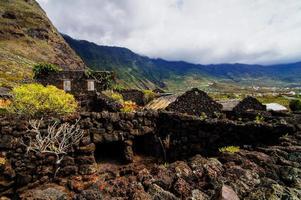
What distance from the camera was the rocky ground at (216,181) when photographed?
A: 5.86 metres

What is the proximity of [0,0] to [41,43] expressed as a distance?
55.7m

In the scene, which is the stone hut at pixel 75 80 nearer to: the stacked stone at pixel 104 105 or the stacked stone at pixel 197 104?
the stacked stone at pixel 104 105

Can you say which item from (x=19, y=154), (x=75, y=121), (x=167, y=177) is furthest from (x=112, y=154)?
(x=167, y=177)

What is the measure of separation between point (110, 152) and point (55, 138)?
347 cm

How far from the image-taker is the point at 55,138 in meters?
10.6

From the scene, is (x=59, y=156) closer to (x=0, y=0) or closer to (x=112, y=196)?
(x=112, y=196)

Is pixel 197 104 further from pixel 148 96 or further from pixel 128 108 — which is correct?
pixel 148 96

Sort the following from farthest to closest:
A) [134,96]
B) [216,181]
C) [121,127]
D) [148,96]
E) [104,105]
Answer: [134,96], [148,96], [104,105], [121,127], [216,181]

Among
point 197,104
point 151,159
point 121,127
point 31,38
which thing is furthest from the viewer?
point 31,38

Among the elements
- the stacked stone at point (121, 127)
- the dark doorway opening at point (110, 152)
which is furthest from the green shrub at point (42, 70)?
the stacked stone at point (121, 127)

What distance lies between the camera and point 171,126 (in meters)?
13.4

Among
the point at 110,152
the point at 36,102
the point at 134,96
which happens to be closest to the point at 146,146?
the point at 110,152

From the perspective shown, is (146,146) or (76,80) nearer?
(146,146)

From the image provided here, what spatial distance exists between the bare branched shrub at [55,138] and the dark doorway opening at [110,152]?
1.70 metres
